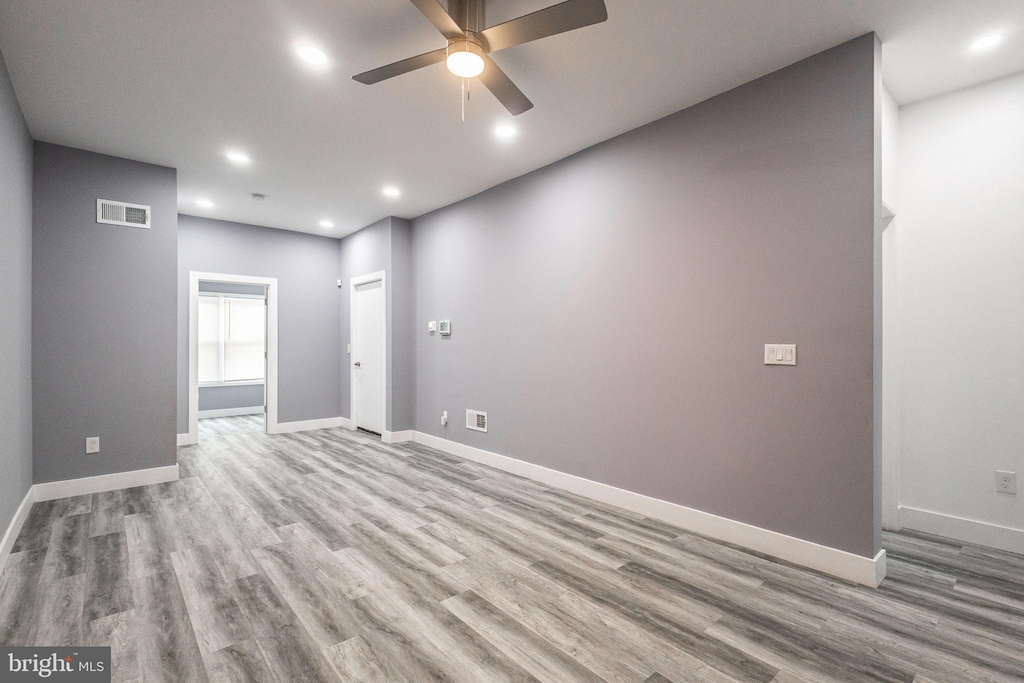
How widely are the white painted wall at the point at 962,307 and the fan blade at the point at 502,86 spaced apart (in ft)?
9.19

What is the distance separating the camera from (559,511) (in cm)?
344

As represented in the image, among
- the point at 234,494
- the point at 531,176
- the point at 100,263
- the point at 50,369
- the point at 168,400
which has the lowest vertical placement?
the point at 234,494

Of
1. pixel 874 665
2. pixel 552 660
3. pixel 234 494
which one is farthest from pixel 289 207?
pixel 874 665

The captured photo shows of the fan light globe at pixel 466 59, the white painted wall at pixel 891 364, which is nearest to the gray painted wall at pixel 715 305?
the white painted wall at pixel 891 364

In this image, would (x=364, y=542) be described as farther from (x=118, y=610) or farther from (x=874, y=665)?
(x=874, y=665)

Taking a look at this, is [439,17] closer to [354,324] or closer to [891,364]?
[891,364]

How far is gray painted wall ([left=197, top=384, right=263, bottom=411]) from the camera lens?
811 cm

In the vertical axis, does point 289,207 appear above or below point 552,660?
above

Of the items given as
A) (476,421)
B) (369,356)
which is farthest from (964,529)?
(369,356)

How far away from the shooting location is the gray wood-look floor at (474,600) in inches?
70.4

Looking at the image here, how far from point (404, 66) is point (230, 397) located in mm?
8020

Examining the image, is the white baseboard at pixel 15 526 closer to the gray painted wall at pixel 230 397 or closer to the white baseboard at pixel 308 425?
the white baseboard at pixel 308 425

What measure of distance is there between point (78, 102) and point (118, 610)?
3315 millimetres

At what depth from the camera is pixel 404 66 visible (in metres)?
2.29
